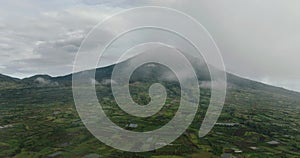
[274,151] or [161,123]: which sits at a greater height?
[161,123]

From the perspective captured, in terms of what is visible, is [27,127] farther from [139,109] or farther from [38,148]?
[139,109]

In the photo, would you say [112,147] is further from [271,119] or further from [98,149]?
[271,119]

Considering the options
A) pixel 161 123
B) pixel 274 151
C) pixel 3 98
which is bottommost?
pixel 274 151

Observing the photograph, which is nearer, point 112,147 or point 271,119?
point 112,147

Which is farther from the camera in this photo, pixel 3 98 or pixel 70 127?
pixel 3 98

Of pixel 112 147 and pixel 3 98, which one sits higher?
pixel 3 98

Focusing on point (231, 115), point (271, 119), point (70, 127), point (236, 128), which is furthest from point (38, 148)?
point (271, 119)

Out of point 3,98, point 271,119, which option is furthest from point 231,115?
point 3,98

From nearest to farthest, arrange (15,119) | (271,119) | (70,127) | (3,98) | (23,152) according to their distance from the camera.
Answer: (23,152), (70,127), (15,119), (271,119), (3,98)

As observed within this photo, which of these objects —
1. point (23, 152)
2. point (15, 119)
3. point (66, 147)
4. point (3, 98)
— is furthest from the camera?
point (3, 98)
